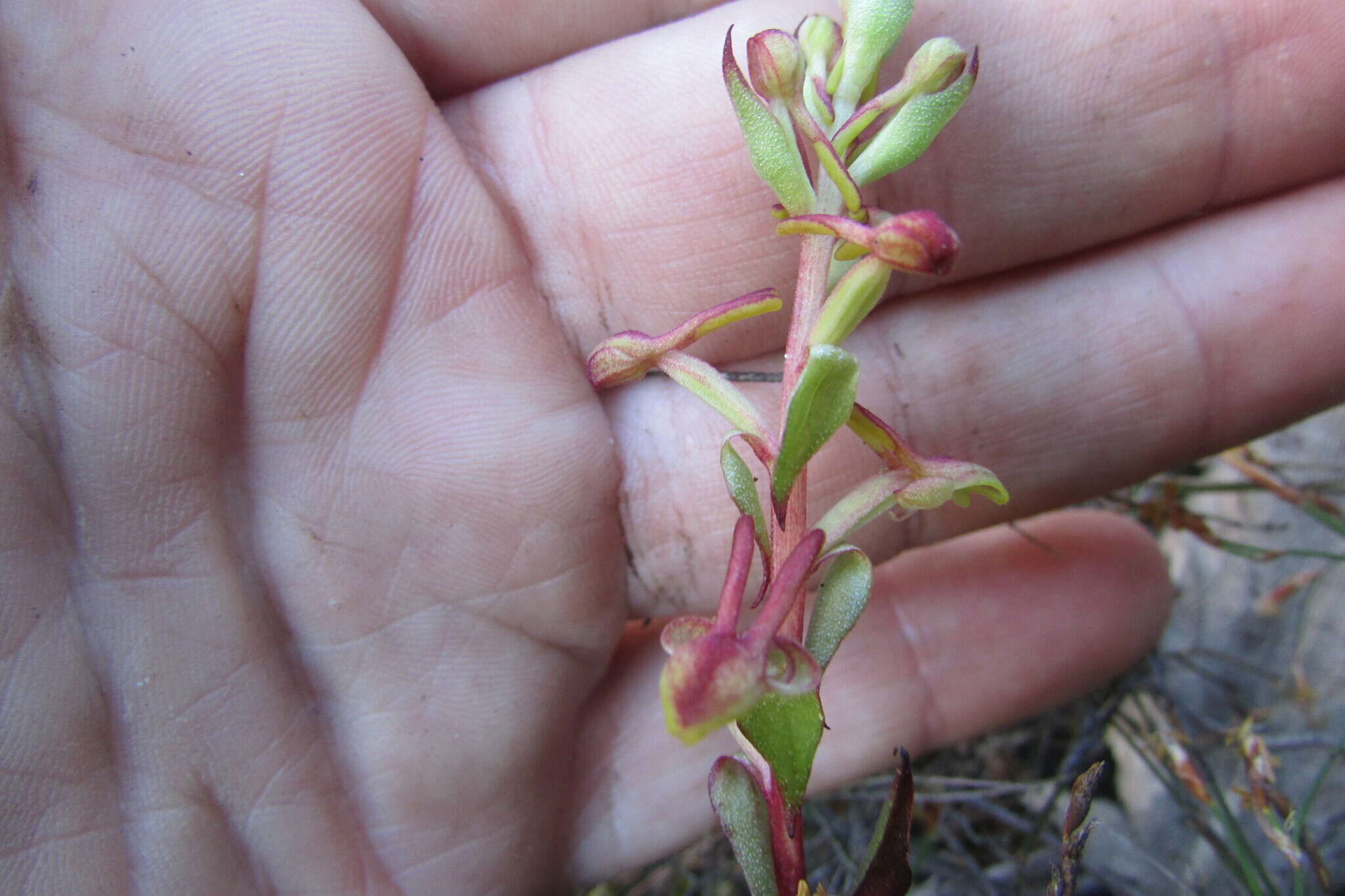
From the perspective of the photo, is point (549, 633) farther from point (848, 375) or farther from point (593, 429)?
point (848, 375)

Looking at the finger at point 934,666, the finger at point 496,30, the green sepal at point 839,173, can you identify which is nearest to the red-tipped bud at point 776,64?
the green sepal at point 839,173

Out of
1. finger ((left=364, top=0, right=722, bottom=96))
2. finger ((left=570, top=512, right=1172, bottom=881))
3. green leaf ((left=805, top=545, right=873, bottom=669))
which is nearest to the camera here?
green leaf ((left=805, top=545, right=873, bottom=669))

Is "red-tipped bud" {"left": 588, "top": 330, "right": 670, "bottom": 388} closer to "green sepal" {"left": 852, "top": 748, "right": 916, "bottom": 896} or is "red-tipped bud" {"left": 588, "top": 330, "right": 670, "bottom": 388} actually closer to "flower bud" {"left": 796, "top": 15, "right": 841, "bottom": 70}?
"flower bud" {"left": 796, "top": 15, "right": 841, "bottom": 70}

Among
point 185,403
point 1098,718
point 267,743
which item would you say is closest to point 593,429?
point 185,403

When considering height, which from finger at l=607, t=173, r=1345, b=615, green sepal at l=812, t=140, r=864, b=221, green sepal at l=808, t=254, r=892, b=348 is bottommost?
finger at l=607, t=173, r=1345, b=615

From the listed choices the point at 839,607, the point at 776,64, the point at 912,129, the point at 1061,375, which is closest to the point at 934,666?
the point at 1061,375

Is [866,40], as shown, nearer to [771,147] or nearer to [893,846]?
[771,147]

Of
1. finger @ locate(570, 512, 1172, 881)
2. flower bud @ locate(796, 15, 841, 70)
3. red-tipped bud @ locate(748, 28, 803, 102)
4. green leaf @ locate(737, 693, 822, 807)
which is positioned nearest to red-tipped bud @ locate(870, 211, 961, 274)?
red-tipped bud @ locate(748, 28, 803, 102)
